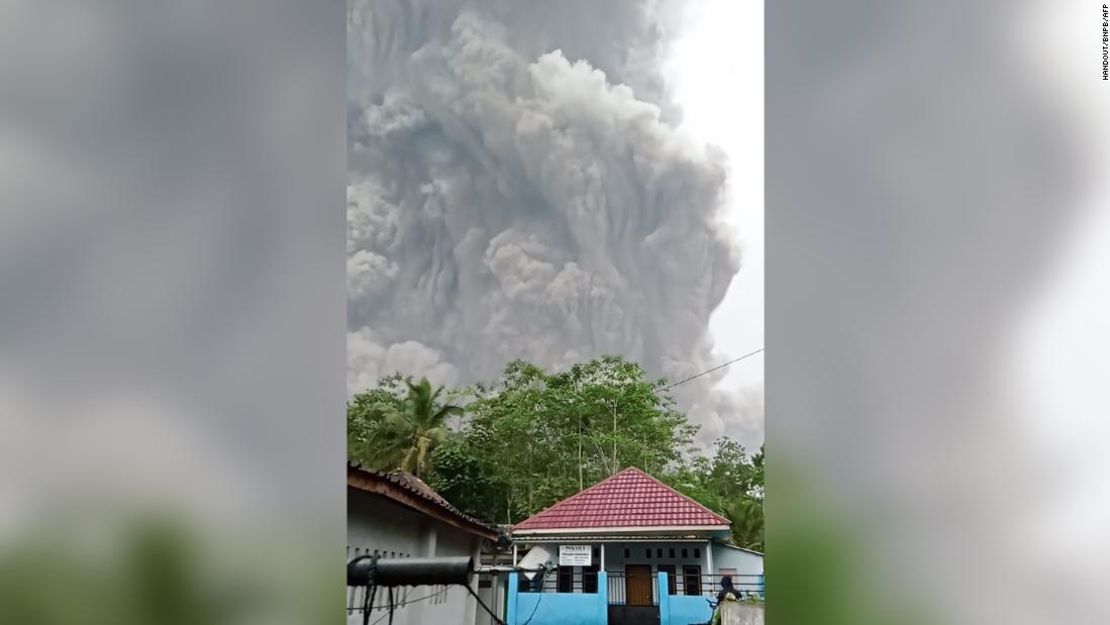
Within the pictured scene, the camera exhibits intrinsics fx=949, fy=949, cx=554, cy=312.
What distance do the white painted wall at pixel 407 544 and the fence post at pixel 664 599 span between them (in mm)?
387

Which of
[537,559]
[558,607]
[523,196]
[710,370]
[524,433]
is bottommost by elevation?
[558,607]

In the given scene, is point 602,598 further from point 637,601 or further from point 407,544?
point 407,544

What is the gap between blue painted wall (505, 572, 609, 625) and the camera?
199 centimetres

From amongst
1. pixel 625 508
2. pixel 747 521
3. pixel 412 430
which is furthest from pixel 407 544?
pixel 747 521

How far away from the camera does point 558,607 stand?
6.61 ft

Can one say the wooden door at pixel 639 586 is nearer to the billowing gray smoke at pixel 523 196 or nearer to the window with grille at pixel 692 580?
the window with grille at pixel 692 580

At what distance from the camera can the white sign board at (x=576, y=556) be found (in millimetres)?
2014

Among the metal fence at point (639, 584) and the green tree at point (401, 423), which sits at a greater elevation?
the green tree at point (401, 423)

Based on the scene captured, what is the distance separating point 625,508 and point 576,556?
0.16m

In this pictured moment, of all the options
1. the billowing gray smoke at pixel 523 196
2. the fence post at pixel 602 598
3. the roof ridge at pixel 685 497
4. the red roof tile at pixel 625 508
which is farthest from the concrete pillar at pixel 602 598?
the billowing gray smoke at pixel 523 196

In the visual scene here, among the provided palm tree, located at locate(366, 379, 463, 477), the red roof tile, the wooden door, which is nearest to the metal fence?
the wooden door
